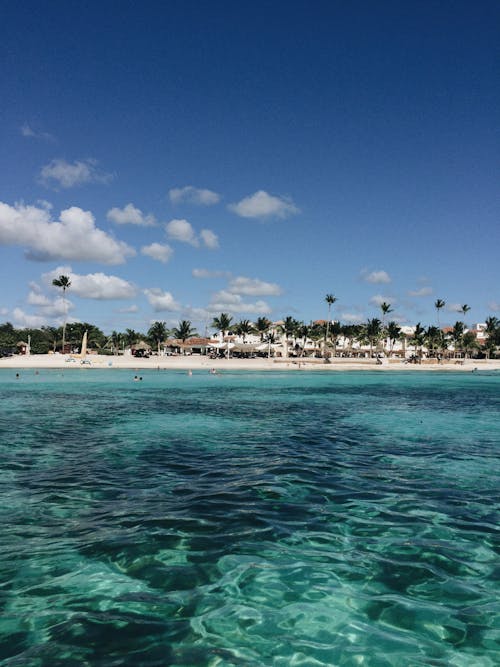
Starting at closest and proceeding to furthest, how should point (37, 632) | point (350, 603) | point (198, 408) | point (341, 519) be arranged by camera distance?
point (37, 632)
point (350, 603)
point (341, 519)
point (198, 408)

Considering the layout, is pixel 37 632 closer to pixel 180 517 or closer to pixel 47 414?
pixel 180 517

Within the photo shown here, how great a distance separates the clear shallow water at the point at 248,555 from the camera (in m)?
4.32

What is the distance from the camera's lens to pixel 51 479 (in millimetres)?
10148

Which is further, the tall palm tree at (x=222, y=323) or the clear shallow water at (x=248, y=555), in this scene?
the tall palm tree at (x=222, y=323)

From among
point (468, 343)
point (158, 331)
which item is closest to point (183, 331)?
point (158, 331)

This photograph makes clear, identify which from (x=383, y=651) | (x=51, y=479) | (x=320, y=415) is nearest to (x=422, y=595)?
(x=383, y=651)

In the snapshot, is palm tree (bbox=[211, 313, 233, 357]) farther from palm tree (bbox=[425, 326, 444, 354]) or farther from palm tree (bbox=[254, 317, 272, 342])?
palm tree (bbox=[425, 326, 444, 354])

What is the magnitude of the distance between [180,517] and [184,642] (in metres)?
3.34

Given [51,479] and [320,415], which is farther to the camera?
[320,415]

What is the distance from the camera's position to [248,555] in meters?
6.14

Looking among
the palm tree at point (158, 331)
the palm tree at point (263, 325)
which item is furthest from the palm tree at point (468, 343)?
the palm tree at point (158, 331)

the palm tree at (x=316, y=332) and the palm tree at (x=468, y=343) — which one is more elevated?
the palm tree at (x=316, y=332)

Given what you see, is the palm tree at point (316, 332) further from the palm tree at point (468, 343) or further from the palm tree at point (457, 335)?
the palm tree at point (468, 343)

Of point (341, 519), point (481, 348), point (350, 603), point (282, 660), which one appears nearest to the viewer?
point (282, 660)
